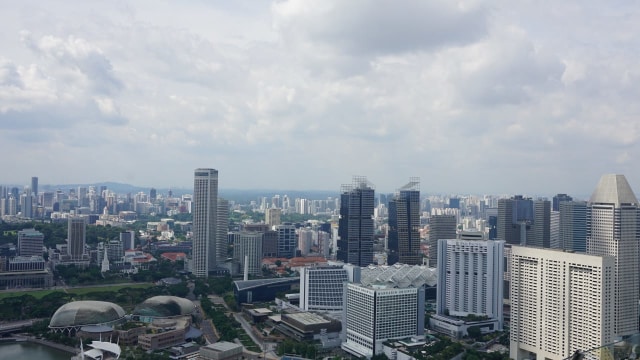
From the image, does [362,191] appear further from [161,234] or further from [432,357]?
[161,234]

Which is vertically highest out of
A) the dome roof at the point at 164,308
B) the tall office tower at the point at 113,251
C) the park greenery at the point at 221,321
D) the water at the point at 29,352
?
the tall office tower at the point at 113,251

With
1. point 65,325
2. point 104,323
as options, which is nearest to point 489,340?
point 104,323

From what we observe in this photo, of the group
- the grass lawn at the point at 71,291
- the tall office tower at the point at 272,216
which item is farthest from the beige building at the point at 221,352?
the tall office tower at the point at 272,216

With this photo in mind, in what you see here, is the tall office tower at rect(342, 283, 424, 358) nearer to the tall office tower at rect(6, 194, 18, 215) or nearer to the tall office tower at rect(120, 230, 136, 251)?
the tall office tower at rect(120, 230, 136, 251)

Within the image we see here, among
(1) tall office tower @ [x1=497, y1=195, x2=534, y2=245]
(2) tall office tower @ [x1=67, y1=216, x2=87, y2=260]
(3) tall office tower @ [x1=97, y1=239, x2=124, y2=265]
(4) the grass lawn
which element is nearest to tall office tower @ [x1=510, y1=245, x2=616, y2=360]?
(1) tall office tower @ [x1=497, y1=195, x2=534, y2=245]

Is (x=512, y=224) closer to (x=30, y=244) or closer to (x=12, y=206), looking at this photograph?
(x=30, y=244)

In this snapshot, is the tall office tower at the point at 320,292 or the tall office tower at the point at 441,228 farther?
the tall office tower at the point at 441,228

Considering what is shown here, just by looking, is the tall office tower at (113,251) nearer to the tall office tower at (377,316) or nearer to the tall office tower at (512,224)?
the tall office tower at (377,316)

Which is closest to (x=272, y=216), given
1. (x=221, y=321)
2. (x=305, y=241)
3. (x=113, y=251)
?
(x=305, y=241)
